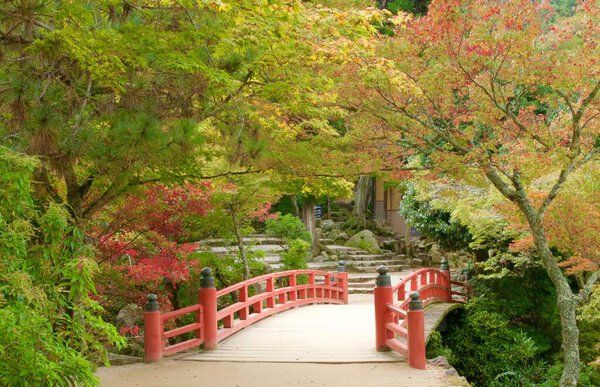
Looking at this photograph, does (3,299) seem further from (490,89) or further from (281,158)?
(490,89)

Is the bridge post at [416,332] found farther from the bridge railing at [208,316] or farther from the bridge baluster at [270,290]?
the bridge baluster at [270,290]

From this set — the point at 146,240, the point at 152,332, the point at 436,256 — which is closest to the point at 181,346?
the point at 152,332

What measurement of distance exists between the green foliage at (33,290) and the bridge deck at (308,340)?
4534 mm

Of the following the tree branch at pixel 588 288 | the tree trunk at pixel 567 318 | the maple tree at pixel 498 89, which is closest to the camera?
the maple tree at pixel 498 89

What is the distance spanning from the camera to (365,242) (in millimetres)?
26094

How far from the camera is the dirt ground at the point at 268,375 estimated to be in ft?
25.6

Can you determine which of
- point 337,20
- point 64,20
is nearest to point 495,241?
point 337,20

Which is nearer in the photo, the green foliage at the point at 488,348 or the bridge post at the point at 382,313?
the bridge post at the point at 382,313

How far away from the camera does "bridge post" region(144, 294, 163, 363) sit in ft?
29.8

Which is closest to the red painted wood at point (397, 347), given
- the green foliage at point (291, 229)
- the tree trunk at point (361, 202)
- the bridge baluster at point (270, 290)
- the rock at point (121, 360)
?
the rock at point (121, 360)

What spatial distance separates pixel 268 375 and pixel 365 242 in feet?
59.2

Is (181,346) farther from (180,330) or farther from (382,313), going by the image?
(382,313)

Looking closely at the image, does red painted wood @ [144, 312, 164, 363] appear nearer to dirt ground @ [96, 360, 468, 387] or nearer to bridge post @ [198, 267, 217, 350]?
dirt ground @ [96, 360, 468, 387]

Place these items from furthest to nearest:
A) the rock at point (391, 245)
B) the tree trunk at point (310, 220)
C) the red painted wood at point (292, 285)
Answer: the rock at point (391, 245) → the tree trunk at point (310, 220) → the red painted wood at point (292, 285)
